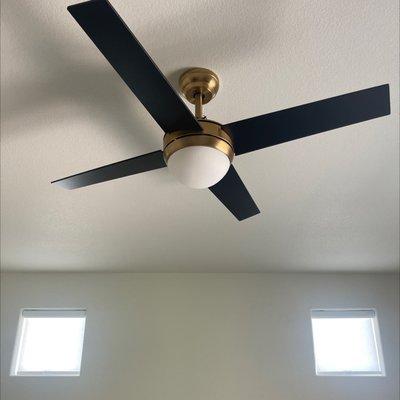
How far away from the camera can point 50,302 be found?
339cm

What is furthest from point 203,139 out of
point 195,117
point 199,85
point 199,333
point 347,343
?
point 347,343

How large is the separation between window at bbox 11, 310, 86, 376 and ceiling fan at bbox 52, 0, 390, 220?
245 cm

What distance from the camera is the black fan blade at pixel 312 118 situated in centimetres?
99

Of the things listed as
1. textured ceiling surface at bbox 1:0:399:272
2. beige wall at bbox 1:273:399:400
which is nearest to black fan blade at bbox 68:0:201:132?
textured ceiling surface at bbox 1:0:399:272

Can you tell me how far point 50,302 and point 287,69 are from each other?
2946 mm

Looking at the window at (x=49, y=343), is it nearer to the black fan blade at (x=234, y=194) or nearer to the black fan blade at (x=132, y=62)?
the black fan blade at (x=234, y=194)

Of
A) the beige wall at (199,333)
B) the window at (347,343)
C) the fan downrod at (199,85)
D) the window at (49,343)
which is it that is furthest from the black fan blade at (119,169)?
the window at (347,343)

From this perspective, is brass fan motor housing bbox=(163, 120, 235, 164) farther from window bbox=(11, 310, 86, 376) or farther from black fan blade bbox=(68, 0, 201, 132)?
window bbox=(11, 310, 86, 376)

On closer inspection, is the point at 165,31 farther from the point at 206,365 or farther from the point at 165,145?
the point at 206,365

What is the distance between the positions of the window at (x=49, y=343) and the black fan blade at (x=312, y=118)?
2.75 m

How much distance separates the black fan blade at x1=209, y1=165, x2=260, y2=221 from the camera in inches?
52.1

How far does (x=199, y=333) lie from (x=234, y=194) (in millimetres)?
2142

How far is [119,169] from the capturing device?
4.21ft

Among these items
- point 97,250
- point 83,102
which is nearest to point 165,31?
point 83,102
